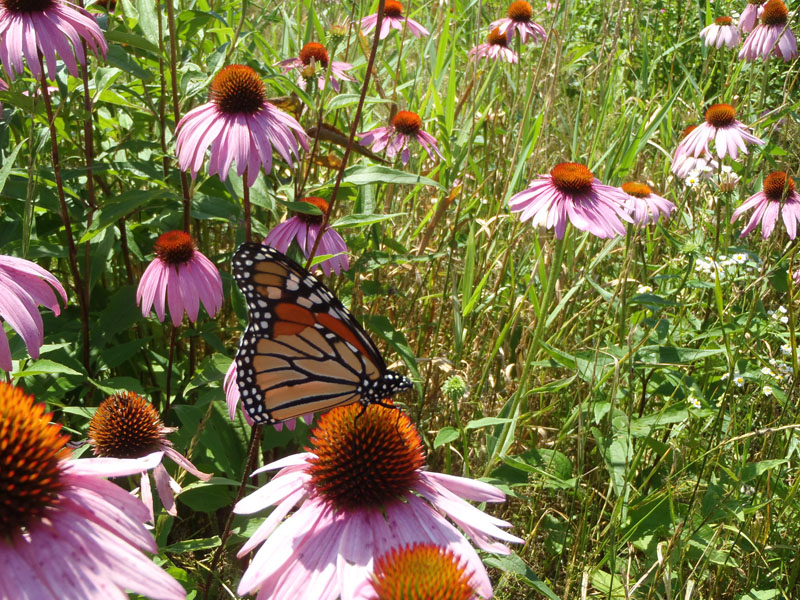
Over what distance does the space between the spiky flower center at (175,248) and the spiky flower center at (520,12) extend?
282cm

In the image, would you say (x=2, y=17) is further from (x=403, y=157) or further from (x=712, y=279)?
(x=712, y=279)

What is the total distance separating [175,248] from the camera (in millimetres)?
1921

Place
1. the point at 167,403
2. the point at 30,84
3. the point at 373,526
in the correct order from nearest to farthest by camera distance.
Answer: the point at 373,526, the point at 167,403, the point at 30,84

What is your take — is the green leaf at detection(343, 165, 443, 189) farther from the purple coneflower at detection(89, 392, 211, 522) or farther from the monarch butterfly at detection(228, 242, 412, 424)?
the purple coneflower at detection(89, 392, 211, 522)

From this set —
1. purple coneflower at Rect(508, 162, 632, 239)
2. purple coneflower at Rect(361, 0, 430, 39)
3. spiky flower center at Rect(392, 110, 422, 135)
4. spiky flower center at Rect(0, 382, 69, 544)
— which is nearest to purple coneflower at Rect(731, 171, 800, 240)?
purple coneflower at Rect(508, 162, 632, 239)

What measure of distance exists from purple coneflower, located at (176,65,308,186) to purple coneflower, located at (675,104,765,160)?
64.7 inches

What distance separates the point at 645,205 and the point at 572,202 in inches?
24.8

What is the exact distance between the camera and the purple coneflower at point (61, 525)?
0.78 metres

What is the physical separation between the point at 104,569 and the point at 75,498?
107 millimetres

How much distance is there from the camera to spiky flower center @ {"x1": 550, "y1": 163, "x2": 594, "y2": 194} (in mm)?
2023

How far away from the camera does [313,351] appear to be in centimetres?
169

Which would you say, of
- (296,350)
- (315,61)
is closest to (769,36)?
(315,61)

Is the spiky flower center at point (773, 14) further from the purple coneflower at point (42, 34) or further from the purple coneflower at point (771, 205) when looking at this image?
the purple coneflower at point (42, 34)

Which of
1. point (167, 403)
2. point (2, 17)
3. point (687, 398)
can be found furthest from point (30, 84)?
point (687, 398)
